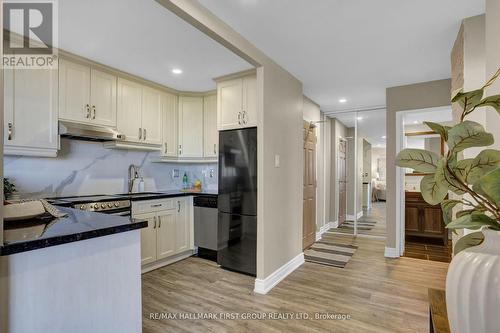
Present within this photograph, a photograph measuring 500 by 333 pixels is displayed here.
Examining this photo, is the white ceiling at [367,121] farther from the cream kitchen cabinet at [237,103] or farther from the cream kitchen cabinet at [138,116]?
the cream kitchen cabinet at [138,116]

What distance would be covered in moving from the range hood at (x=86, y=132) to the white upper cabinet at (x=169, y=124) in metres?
0.77

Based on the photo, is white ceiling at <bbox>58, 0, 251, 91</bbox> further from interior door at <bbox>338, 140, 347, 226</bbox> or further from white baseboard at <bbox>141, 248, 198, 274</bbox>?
interior door at <bbox>338, 140, 347, 226</bbox>

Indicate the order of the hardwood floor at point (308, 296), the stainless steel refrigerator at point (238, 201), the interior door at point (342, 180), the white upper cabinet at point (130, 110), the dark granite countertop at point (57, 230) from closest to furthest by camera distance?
the dark granite countertop at point (57, 230), the hardwood floor at point (308, 296), the stainless steel refrigerator at point (238, 201), the white upper cabinet at point (130, 110), the interior door at point (342, 180)

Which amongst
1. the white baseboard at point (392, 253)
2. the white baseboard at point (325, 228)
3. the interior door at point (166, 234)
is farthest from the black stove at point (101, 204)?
the white baseboard at point (392, 253)

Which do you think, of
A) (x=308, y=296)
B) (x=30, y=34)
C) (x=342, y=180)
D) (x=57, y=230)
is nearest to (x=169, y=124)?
(x=30, y=34)

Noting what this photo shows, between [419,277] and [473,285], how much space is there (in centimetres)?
298

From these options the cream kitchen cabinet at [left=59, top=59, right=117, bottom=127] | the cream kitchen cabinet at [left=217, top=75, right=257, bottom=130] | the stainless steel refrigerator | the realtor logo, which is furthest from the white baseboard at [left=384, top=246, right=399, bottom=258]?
the realtor logo

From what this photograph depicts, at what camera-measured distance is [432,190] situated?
690mm

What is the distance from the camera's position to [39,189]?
2.71 m

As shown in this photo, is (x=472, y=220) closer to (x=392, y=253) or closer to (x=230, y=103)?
(x=230, y=103)

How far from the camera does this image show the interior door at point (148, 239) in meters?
3.03

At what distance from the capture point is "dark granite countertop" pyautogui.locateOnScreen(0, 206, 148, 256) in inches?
40.3

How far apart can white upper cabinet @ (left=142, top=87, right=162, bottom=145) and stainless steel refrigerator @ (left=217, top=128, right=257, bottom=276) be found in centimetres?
103

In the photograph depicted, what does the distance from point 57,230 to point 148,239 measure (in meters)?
1.99
